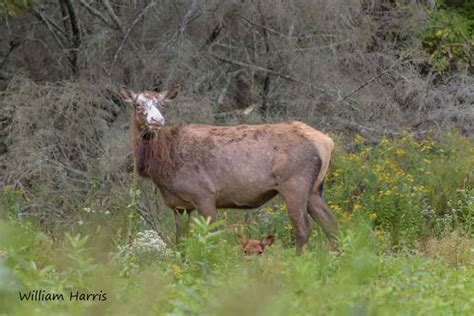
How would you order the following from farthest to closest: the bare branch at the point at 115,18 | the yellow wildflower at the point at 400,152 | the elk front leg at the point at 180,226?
the bare branch at the point at 115,18, the yellow wildflower at the point at 400,152, the elk front leg at the point at 180,226

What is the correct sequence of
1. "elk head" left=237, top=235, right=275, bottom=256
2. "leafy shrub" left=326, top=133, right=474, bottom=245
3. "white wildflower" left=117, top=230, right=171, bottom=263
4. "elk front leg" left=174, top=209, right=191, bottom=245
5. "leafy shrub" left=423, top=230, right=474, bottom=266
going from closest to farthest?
"white wildflower" left=117, top=230, right=171, bottom=263 → "leafy shrub" left=423, top=230, right=474, bottom=266 → "elk front leg" left=174, top=209, right=191, bottom=245 → "elk head" left=237, top=235, right=275, bottom=256 → "leafy shrub" left=326, top=133, right=474, bottom=245

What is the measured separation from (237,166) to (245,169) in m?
0.10

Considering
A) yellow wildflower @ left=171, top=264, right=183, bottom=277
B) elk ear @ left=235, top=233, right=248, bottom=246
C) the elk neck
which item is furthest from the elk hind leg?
yellow wildflower @ left=171, top=264, right=183, bottom=277

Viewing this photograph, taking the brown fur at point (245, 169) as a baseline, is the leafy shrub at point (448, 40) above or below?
below

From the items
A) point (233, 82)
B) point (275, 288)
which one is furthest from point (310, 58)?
point (275, 288)

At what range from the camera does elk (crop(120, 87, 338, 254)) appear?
11.8m

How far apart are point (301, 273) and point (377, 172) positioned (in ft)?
24.8

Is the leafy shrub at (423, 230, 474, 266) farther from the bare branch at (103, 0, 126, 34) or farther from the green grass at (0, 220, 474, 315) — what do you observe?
the bare branch at (103, 0, 126, 34)

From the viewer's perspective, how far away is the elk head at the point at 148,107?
11.9 meters

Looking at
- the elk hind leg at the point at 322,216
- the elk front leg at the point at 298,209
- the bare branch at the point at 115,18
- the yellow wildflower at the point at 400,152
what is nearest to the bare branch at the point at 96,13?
the bare branch at the point at 115,18

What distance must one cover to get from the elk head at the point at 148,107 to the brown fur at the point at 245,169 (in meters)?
0.06

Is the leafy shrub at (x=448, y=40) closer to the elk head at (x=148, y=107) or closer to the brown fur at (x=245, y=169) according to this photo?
the brown fur at (x=245, y=169)

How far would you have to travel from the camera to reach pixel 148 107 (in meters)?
12.0

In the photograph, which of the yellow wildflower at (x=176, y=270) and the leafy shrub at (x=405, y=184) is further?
the leafy shrub at (x=405, y=184)
